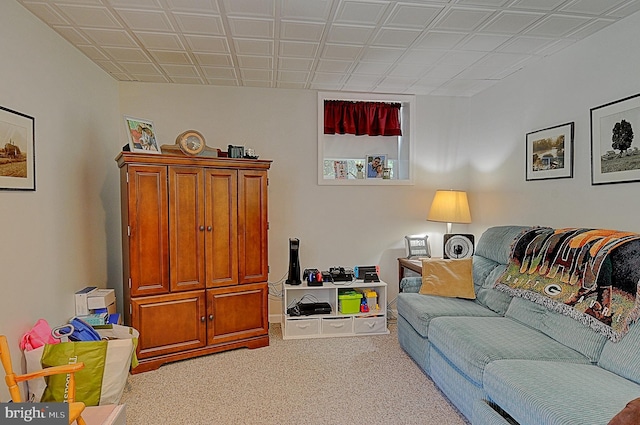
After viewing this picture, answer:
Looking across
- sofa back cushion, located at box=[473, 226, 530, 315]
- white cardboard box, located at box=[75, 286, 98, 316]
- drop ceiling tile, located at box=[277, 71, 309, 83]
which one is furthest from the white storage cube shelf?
drop ceiling tile, located at box=[277, 71, 309, 83]

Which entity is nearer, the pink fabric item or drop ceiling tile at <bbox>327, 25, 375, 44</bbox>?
the pink fabric item

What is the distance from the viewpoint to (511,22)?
102 inches

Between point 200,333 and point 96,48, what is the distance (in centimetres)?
246

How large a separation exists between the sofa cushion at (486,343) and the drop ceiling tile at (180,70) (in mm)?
3002

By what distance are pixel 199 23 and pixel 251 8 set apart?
0.43 m

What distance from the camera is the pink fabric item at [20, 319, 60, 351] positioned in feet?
7.68

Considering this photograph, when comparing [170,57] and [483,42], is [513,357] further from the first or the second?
[170,57]

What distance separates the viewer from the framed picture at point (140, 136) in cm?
304

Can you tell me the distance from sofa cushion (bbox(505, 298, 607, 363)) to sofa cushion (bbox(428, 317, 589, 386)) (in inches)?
1.5

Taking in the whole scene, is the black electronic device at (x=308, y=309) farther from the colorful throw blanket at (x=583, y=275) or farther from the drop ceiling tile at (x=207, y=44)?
the drop ceiling tile at (x=207, y=44)

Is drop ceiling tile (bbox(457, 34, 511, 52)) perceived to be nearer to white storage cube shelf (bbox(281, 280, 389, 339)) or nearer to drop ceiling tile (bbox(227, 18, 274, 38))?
drop ceiling tile (bbox(227, 18, 274, 38))

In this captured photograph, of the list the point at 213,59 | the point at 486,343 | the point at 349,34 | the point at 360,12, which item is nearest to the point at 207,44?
the point at 213,59

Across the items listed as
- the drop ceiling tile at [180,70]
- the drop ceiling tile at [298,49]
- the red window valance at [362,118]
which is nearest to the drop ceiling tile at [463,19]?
the drop ceiling tile at [298,49]
